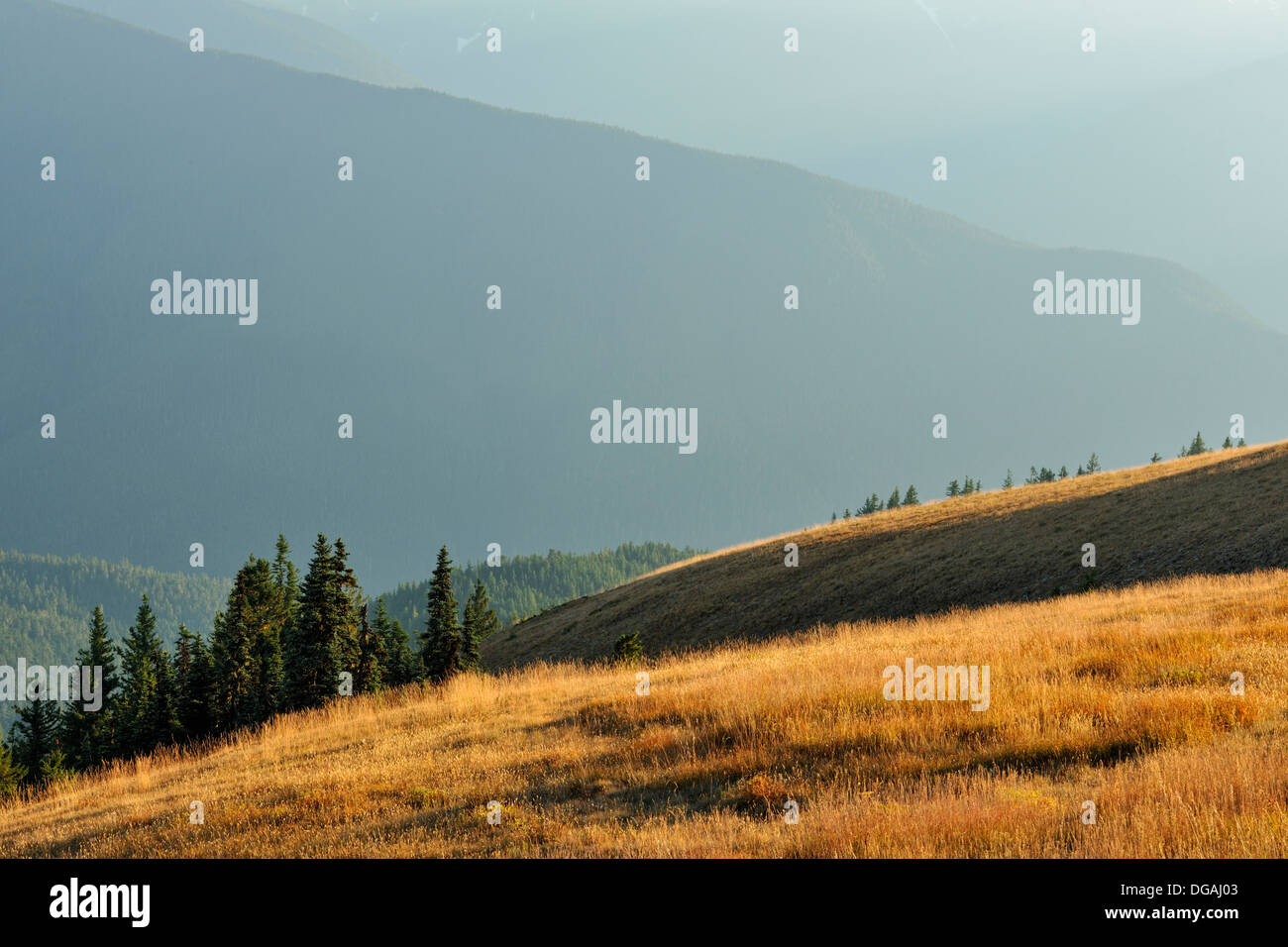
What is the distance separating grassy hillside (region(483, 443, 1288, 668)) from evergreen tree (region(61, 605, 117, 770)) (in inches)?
1710

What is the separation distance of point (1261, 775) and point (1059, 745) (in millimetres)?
2391

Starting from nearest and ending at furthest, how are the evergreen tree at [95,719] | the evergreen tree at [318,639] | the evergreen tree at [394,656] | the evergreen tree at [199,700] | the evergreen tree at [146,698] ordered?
the evergreen tree at [318,639] < the evergreen tree at [199,700] < the evergreen tree at [146,698] < the evergreen tree at [394,656] < the evergreen tree at [95,719]

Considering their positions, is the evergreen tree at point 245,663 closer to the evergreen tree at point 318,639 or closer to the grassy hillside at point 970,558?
the evergreen tree at point 318,639

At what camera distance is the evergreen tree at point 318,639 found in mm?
51312

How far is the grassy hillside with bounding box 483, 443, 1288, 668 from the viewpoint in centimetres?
3372

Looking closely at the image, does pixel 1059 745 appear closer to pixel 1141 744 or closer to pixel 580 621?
pixel 1141 744

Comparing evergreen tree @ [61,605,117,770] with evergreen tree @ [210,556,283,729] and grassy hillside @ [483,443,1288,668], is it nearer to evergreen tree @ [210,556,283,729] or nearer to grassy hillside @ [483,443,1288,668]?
evergreen tree @ [210,556,283,729]

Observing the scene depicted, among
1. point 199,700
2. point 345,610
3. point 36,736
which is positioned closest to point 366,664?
point 345,610

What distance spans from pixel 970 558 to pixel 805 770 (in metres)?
30.7

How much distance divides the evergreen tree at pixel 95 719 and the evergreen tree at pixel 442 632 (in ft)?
121

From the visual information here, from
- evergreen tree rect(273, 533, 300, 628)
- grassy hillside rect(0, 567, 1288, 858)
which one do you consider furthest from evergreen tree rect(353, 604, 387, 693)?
grassy hillside rect(0, 567, 1288, 858)

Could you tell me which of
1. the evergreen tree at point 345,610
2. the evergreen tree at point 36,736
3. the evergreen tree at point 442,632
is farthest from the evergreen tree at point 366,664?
the evergreen tree at point 36,736

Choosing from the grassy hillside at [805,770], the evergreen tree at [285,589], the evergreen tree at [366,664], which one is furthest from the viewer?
the evergreen tree at [285,589]
